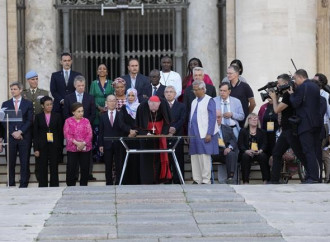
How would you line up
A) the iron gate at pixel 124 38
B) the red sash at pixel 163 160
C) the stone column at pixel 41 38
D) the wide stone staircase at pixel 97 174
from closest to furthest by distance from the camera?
the red sash at pixel 163 160
the wide stone staircase at pixel 97 174
the stone column at pixel 41 38
the iron gate at pixel 124 38

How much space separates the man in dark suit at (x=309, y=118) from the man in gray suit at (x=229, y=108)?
6.64 feet

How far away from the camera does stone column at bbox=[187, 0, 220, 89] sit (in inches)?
925

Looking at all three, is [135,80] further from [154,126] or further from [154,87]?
[154,126]

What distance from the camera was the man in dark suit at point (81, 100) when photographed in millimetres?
19447

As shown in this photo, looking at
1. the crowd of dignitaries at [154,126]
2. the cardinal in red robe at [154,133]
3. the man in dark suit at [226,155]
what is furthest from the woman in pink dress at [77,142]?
the man in dark suit at [226,155]

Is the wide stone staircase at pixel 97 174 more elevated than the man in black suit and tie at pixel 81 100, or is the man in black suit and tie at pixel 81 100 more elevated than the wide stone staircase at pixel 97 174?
the man in black suit and tie at pixel 81 100

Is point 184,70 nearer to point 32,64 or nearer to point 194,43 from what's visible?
point 194,43

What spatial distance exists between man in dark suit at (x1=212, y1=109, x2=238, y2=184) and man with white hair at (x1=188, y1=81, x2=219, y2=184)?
636mm

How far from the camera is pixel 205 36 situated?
77.3 ft

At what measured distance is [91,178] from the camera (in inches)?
774

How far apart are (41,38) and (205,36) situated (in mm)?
3092

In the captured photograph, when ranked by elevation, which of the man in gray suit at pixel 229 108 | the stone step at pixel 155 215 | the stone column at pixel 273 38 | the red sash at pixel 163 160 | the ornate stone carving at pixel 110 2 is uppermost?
the ornate stone carving at pixel 110 2

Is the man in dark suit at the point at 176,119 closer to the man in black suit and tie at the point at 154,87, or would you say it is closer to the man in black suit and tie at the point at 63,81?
the man in black suit and tie at the point at 154,87

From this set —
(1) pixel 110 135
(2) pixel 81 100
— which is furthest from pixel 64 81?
(1) pixel 110 135
